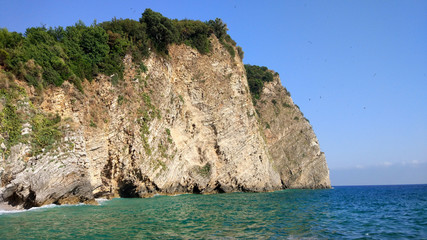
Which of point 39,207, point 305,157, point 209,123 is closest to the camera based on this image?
point 39,207

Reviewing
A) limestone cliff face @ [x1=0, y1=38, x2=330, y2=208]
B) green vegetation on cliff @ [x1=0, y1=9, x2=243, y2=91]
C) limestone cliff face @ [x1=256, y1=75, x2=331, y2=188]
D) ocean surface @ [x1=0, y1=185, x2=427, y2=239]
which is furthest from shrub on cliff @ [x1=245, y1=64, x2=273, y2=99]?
ocean surface @ [x1=0, y1=185, x2=427, y2=239]

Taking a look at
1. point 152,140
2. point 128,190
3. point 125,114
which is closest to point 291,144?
point 152,140

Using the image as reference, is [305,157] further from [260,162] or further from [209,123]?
[209,123]

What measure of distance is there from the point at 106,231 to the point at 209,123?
28.0 meters

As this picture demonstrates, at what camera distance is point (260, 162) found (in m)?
43.4

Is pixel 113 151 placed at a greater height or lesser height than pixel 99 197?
greater

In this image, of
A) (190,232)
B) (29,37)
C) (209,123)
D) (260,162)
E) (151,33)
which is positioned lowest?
(190,232)

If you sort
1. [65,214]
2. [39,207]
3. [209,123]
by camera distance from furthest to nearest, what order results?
[209,123] → [39,207] → [65,214]

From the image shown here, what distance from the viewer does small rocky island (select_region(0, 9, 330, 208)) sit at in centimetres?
1861

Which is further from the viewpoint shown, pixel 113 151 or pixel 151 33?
pixel 151 33

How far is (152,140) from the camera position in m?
29.6

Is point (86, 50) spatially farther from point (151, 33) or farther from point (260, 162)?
point (260, 162)

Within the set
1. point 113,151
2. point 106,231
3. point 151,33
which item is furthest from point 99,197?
point 151,33

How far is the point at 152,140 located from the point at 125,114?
3911mm
